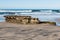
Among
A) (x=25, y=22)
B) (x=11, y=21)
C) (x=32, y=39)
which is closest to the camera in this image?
(x=32, y=39)

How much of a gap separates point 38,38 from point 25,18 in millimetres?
7463

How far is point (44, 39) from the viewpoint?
7000 millimetres

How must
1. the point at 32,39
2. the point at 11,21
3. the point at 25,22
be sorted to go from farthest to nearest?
the point at 11,21 → the point at 25,22 → the point at 32,39

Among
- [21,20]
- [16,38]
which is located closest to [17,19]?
[21,20]

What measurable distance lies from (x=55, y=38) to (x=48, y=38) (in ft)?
0.96

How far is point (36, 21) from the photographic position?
14.3m

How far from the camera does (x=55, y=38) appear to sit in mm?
7199

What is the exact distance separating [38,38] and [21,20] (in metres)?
7.46

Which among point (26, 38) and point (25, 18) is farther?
point (25, 18)

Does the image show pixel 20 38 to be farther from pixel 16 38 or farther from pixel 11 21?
pixel 11 21

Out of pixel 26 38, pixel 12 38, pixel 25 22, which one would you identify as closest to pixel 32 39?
pixel 26 38

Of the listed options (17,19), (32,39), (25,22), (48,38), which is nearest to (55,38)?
(48,38)

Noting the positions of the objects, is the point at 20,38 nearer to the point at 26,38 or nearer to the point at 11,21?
the point at 26,38

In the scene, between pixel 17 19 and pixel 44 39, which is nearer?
pixel 44 39
